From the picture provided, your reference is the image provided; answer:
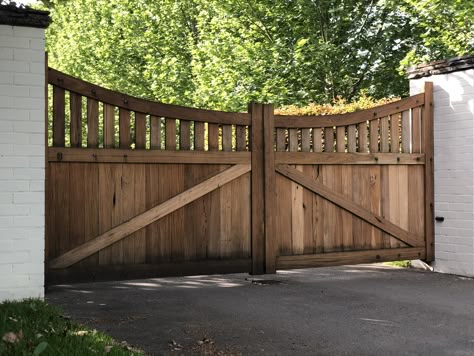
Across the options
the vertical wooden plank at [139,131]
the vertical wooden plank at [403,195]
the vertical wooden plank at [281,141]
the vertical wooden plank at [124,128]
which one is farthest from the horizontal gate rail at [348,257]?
the vertical wooden plank at [124,128]

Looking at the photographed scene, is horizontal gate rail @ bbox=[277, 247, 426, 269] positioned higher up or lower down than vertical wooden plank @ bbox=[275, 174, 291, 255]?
lower down

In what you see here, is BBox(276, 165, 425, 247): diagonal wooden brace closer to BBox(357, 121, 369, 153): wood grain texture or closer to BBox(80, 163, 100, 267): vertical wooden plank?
BBox(357, 121, 369, 153): wood grain texture

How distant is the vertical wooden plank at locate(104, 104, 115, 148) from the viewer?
21.7 feet

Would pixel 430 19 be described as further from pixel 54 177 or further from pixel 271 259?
pixel 54 177

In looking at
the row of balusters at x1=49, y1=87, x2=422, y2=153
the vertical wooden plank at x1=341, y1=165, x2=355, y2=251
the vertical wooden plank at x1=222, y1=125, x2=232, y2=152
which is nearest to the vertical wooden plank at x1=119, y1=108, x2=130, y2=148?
the row of balusters at x1=49, y1=87, x2=422, y2=153

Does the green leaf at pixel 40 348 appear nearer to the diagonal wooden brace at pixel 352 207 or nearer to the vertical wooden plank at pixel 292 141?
the diagonal wooden brace at pixel 352 207

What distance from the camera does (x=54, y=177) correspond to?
6.28 metres

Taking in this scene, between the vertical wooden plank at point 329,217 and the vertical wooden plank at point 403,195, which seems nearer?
the vertical wooden plank at point 329,217

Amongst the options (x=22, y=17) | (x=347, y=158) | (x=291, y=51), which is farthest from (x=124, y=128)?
(x=291, y=51)

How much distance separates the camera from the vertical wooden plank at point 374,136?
27.0ft

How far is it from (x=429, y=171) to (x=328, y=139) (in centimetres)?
174

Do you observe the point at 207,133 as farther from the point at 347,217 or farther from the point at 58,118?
the point at 347,217

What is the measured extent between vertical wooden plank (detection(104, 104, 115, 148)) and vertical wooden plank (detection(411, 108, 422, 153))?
421 centimetres

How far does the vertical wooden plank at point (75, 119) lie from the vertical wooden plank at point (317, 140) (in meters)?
2.92
